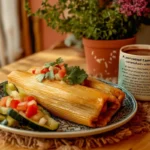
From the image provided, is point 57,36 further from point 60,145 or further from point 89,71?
point 60,145

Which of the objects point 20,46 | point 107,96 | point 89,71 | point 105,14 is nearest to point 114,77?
point 89,71

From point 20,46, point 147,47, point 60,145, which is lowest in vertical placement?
point 20,46

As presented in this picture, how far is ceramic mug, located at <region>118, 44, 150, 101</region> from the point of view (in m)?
0.80

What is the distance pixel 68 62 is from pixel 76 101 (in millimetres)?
600

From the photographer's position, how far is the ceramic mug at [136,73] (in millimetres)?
804

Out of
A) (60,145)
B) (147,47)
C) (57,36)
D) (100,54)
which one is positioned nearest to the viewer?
(60,145)

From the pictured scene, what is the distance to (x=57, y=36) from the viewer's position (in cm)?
210

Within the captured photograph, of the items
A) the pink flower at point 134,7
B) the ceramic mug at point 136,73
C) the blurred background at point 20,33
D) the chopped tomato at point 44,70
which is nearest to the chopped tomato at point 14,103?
the chopped tomato at point 44,70

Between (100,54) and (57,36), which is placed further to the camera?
(57,36)

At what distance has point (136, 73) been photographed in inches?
32.1

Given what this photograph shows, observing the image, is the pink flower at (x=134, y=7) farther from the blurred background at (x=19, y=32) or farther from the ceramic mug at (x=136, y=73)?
the blurred background at (x=19, y=32)

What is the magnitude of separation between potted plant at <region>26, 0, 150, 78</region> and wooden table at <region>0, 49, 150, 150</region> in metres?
0.18

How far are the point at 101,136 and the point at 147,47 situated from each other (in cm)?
33

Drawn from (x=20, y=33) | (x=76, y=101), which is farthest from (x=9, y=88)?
(x=20, y=33)
